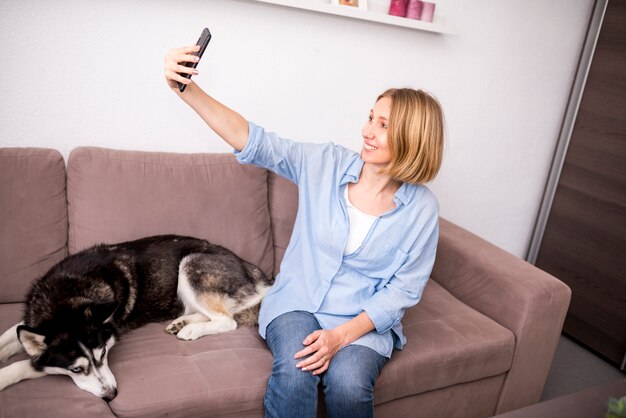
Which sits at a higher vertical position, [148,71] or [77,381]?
[148,71]

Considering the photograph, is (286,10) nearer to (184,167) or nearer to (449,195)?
(184,167)

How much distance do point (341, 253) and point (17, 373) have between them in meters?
1.02

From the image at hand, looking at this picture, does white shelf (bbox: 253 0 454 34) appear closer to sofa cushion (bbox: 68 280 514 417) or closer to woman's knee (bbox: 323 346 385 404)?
sofa cushion (bbox: 68 280 514 417)

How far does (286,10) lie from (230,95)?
0.45 m

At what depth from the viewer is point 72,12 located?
1916 mm

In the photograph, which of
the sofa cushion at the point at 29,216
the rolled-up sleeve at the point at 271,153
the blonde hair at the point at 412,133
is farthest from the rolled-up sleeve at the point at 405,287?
the sofa cushion at the point at 29,216

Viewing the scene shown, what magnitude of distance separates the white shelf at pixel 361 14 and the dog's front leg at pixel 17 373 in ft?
5.13

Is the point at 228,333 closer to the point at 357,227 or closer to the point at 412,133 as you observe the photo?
the point at 357,227

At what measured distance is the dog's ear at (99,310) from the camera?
147cm

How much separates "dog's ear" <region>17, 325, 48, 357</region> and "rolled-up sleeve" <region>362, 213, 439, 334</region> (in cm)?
97

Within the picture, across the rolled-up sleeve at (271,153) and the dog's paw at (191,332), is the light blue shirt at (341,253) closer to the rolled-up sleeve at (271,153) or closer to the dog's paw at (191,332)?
the rolled-up sleeve at (271,153)

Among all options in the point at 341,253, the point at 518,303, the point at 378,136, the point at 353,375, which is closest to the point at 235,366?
the point at 353,375

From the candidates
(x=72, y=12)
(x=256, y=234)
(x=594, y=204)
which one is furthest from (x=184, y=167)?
(x=594, y=204)

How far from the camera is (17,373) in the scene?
1.41m
